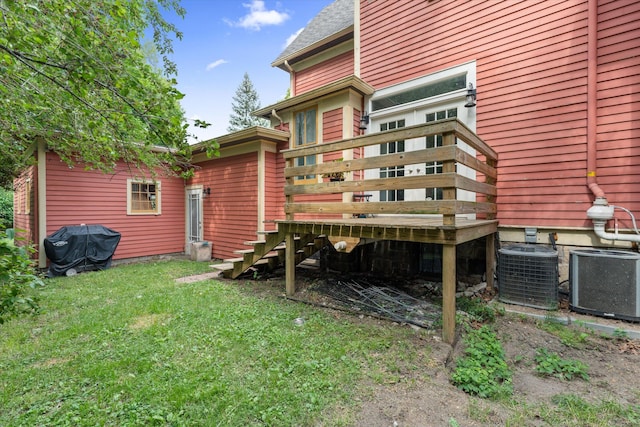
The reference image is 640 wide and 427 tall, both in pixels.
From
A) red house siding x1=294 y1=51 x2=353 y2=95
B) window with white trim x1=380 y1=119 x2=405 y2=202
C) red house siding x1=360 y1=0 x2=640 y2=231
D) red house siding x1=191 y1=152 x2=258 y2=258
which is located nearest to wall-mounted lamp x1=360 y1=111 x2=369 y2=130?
window with white trim x1=380 y1=119 x2=405 y2=202

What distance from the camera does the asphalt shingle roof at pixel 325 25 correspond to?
740cm

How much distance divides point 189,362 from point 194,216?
7438 millimetres

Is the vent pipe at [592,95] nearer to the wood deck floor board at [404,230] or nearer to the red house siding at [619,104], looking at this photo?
the red house siding at [619,104]

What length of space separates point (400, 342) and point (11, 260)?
3041mm

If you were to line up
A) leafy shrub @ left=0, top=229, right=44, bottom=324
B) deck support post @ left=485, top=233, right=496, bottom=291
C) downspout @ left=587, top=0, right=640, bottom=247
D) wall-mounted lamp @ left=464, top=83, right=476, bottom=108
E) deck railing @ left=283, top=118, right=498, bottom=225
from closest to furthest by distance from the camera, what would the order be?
leafy shrub @ left=0, top=229, right=44, bottom=324 → deck railing @ left=283, top=118, right=498, bottom=225 → downspout @ left=587, top=0, right=640, bottom=247 → deck support post @ left=485, top=233, right=496, bottom=291 → wall-mounted lamp @ left=464, top=83, right=476, bottom=108

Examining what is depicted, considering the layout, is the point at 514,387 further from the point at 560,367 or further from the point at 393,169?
the point at 393,169

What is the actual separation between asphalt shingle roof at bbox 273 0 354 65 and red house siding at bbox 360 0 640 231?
8.57 ft

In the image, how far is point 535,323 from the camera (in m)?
3.45

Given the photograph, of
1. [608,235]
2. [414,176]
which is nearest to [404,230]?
[414,176]

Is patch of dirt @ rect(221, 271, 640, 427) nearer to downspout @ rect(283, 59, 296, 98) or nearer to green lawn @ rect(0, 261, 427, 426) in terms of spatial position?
green lawn @ rect(0, 261, 427, 426)

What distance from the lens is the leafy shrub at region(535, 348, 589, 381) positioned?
8.13 feet

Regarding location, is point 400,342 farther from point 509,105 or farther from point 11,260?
point 509,105

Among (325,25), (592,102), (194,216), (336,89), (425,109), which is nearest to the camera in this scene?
(592,102)

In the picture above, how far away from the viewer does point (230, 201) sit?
8188 mm
